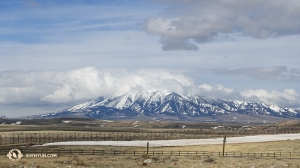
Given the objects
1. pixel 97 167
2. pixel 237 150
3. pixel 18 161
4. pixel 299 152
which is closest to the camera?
pixel 97 167

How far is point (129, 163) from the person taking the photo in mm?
81938

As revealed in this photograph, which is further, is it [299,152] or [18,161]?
[299,152]

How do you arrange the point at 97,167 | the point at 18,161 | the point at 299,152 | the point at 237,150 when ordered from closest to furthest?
1. the point at 97,167
2. the point at 18,161
3. the point at 299,152
4. the point at 237,150

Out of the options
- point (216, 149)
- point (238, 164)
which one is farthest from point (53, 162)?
point (216, 149)

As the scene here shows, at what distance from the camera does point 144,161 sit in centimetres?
8288

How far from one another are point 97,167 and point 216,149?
6030 centimetres

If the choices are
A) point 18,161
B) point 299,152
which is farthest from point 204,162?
point 299,152

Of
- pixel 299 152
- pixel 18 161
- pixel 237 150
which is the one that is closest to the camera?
pixel 18 161

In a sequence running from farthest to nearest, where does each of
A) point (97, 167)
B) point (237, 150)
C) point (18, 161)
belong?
point (237, 150) → point (18, 161) → point (97, 167)

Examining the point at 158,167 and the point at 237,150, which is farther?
the point at 237,150

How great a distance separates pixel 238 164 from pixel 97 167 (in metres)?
27.0

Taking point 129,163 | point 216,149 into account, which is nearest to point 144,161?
point 129,163

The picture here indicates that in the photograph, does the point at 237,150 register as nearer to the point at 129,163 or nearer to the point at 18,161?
the point at 129,163

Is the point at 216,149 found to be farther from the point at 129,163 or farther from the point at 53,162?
the point at 53,162
